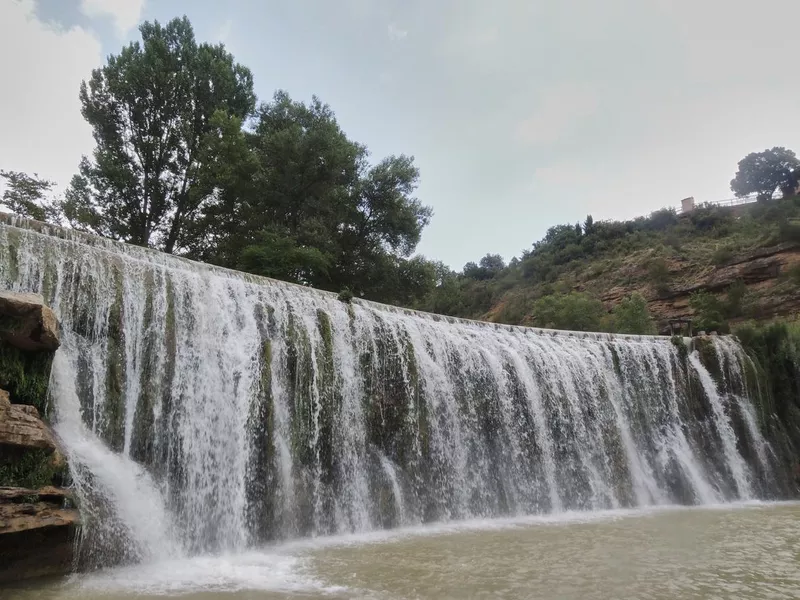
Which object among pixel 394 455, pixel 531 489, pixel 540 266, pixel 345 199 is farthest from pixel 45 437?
pixel 540 266

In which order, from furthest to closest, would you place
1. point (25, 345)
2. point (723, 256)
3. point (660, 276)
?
point (660, 276)
point (723, 256)
point (25, 345)

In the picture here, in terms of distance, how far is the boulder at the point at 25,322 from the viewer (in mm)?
6078

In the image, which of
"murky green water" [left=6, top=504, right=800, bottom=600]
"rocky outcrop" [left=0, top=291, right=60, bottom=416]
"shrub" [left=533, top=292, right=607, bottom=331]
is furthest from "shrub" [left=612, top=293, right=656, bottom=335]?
"rocky outcrop" [left=0, top=291, right=60, bottom=416]

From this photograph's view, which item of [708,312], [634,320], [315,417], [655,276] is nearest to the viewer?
[315,417]

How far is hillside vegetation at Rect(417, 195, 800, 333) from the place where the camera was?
29.4 m

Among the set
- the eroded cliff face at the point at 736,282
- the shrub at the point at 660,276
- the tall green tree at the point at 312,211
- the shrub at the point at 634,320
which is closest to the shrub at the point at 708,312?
the eroded cliff face at the point at 736,282

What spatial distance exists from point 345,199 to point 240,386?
667 inches

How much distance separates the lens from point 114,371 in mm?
7824

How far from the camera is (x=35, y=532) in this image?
18.1 feet

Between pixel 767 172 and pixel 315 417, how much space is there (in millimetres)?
50705

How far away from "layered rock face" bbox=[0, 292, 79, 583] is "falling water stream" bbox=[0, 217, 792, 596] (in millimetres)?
342

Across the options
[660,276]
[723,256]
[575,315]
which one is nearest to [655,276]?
[660,276]

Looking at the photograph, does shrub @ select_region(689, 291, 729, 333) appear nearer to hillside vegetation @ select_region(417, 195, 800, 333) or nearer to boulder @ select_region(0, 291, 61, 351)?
hillside vegetation @ select_region(417, 195, 800, 333)

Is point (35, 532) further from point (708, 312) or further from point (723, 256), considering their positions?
point (723, 256)
